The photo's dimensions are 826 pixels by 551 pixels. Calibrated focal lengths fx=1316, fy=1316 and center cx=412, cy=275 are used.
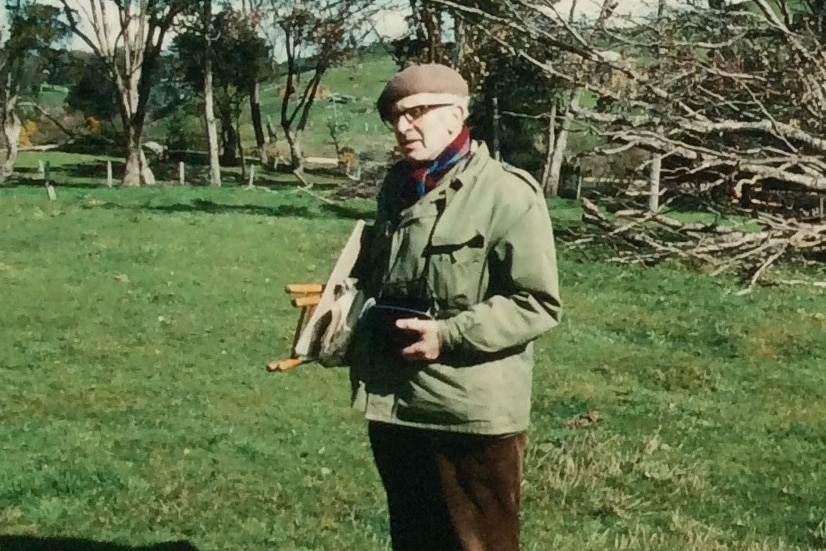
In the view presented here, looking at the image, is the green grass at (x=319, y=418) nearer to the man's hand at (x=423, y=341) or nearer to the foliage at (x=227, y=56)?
the man's hand at (x=423, y=341)

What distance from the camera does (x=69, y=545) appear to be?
17.3ft

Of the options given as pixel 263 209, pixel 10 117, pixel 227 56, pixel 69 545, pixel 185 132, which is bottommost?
pixel 185 132

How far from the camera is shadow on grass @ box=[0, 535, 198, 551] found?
5.23m

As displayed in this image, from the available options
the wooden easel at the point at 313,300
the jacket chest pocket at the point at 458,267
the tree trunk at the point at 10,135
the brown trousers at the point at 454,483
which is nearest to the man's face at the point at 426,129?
the jacket chest pocket at the point at 458,267

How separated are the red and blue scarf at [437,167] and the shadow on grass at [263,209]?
21.1m

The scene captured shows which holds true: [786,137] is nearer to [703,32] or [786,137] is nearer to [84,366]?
[703,32]

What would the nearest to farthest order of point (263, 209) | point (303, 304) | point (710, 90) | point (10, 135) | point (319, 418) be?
point (303, 304)
point (319, 418)
point (710, 90)
point (263, 209)
point (10, 135)

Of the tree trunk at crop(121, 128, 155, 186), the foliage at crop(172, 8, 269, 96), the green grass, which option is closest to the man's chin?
the green grass

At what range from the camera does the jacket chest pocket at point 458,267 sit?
10.8ft

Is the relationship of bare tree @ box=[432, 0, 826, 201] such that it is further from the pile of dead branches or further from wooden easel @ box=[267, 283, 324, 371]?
wooden easel @ box=[267, 283, 324, 371]

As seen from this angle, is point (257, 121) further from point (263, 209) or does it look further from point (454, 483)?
point (454, 483)

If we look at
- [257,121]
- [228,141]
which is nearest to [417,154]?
[257,121]

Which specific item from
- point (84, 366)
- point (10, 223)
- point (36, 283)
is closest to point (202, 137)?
point (10, 223)

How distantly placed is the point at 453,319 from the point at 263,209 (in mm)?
23134
